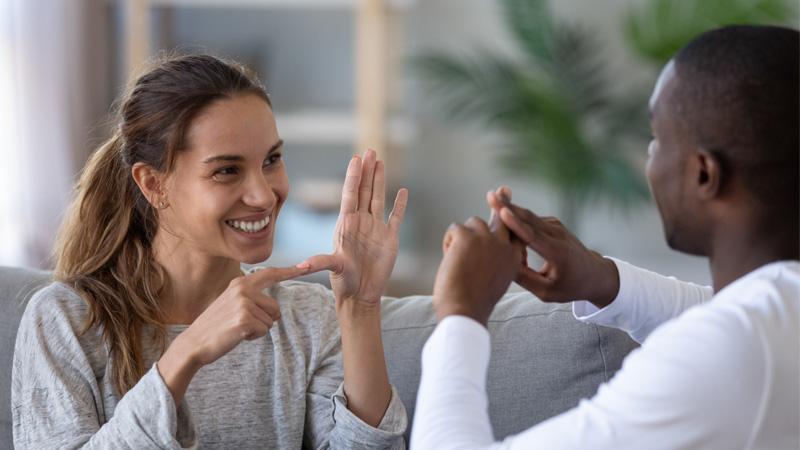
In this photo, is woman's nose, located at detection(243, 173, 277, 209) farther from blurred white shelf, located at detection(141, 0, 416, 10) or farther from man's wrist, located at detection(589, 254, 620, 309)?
blurred white shelf, located at detection(141, 0, 416, 10)

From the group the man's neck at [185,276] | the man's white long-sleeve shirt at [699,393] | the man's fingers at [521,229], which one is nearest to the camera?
the man's white long-sleeve shirt at [699,393]

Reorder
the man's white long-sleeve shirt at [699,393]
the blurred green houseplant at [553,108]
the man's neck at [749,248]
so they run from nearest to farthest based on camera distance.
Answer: the man's white long-sleeve shirt at [699,393], the man's neck at [749,248], the blurred green houseplant at [553,108]

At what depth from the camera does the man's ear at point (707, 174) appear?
1.07 metres

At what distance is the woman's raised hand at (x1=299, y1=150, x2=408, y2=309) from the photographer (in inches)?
63.1

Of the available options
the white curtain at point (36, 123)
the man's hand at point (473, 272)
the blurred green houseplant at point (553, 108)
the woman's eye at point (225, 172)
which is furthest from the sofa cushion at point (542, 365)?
the white curtain at point (36, 123)

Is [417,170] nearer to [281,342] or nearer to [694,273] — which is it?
[694,273]

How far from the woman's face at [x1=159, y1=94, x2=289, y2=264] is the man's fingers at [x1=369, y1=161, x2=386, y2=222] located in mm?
180

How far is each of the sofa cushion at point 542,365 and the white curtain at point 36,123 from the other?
269cm

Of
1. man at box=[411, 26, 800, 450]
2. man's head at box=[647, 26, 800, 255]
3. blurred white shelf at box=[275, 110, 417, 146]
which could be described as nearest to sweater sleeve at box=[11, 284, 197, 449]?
man at box=[411, 26, 800, 450]

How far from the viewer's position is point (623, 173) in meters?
A: 4.23

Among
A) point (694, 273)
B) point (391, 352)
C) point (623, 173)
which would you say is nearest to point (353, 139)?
point (623, 173)

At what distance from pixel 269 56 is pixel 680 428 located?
4.04 metres

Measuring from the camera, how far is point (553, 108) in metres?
4.24

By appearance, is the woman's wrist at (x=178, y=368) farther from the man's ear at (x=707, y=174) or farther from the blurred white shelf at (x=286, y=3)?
the blurred white shelf at (x=286, y=3)
